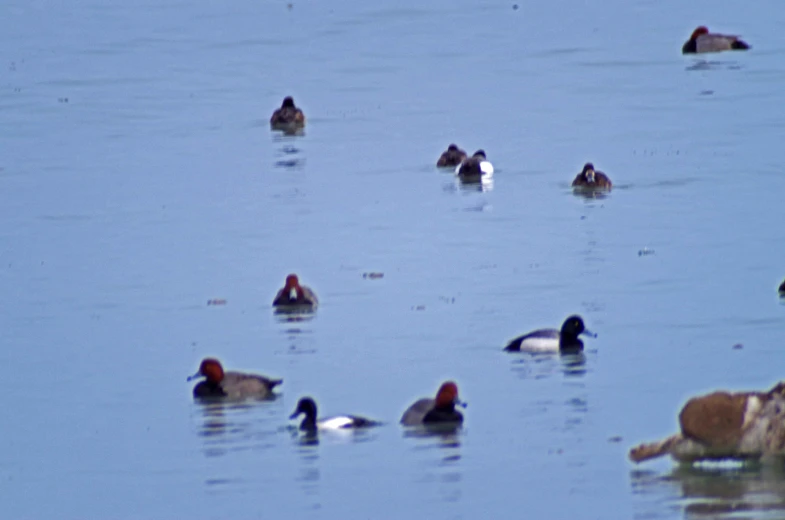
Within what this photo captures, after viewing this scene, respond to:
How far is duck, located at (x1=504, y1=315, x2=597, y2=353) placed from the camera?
19.2m

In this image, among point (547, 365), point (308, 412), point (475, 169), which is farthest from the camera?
point (475, 169)

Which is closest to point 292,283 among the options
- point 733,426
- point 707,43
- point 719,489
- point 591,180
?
point 591,180

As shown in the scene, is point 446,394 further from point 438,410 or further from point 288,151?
point 288,151

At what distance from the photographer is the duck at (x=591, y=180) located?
92.2 feet

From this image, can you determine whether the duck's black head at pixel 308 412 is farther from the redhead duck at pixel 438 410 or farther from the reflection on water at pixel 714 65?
the reflection on water at pixel 714 65

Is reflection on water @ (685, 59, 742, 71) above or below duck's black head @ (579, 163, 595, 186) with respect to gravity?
above

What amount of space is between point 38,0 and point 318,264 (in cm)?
4084

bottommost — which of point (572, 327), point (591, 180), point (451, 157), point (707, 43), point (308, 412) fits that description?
point (308, 412)

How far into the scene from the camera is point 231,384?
1827cm

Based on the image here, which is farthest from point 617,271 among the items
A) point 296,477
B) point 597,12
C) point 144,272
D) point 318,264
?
point 597,12

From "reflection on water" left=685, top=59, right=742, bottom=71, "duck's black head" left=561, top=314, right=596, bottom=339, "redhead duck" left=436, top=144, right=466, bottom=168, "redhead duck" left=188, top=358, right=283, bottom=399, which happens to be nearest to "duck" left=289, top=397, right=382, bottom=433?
"redhead duck" left=188, top=358, right=283, bottom=399

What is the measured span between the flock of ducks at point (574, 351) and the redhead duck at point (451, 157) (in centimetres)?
940

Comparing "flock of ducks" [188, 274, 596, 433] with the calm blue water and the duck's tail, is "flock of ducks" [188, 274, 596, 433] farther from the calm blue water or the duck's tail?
the duck's tail

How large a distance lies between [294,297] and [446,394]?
216 inches
